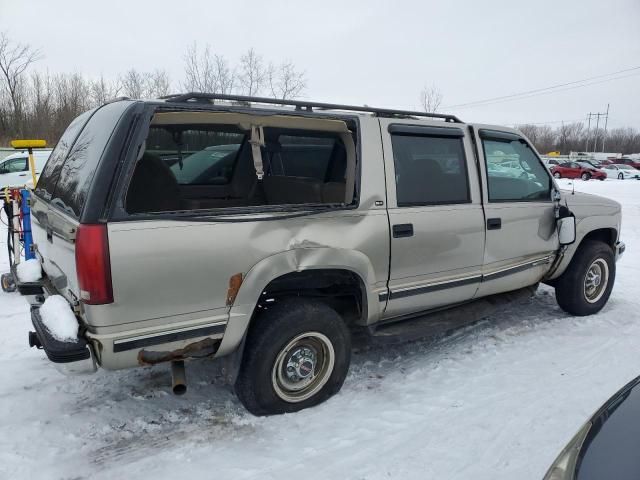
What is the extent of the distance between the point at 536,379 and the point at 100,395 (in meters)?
3.24

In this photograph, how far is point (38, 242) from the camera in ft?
11.3

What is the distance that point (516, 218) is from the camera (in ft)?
13.7

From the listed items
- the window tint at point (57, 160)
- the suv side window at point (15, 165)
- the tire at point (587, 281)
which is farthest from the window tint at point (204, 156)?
the suv side window at point (15, 165)

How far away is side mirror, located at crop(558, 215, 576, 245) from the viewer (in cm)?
450

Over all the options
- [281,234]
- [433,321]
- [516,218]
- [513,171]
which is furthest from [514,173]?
[281,234]

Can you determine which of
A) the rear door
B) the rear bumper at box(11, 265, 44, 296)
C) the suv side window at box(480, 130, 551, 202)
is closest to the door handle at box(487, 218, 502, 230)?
the rear door

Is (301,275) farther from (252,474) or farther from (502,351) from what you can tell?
(502,351)

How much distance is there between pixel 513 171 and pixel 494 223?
71 centimetres

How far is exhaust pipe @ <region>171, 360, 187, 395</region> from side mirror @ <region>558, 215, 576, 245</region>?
360 centimetres

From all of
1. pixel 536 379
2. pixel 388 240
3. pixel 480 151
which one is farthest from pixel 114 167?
pixel 536 379

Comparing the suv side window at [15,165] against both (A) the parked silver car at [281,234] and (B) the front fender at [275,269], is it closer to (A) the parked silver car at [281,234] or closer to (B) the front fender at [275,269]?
(A) the parked silver car at [281,234]

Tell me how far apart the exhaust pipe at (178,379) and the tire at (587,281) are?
3.93 meters

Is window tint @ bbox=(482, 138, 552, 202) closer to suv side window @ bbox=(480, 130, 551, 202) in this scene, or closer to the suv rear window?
suv side window @ bbox=(480, 130, 551, 202)

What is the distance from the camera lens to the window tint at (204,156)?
437cm
